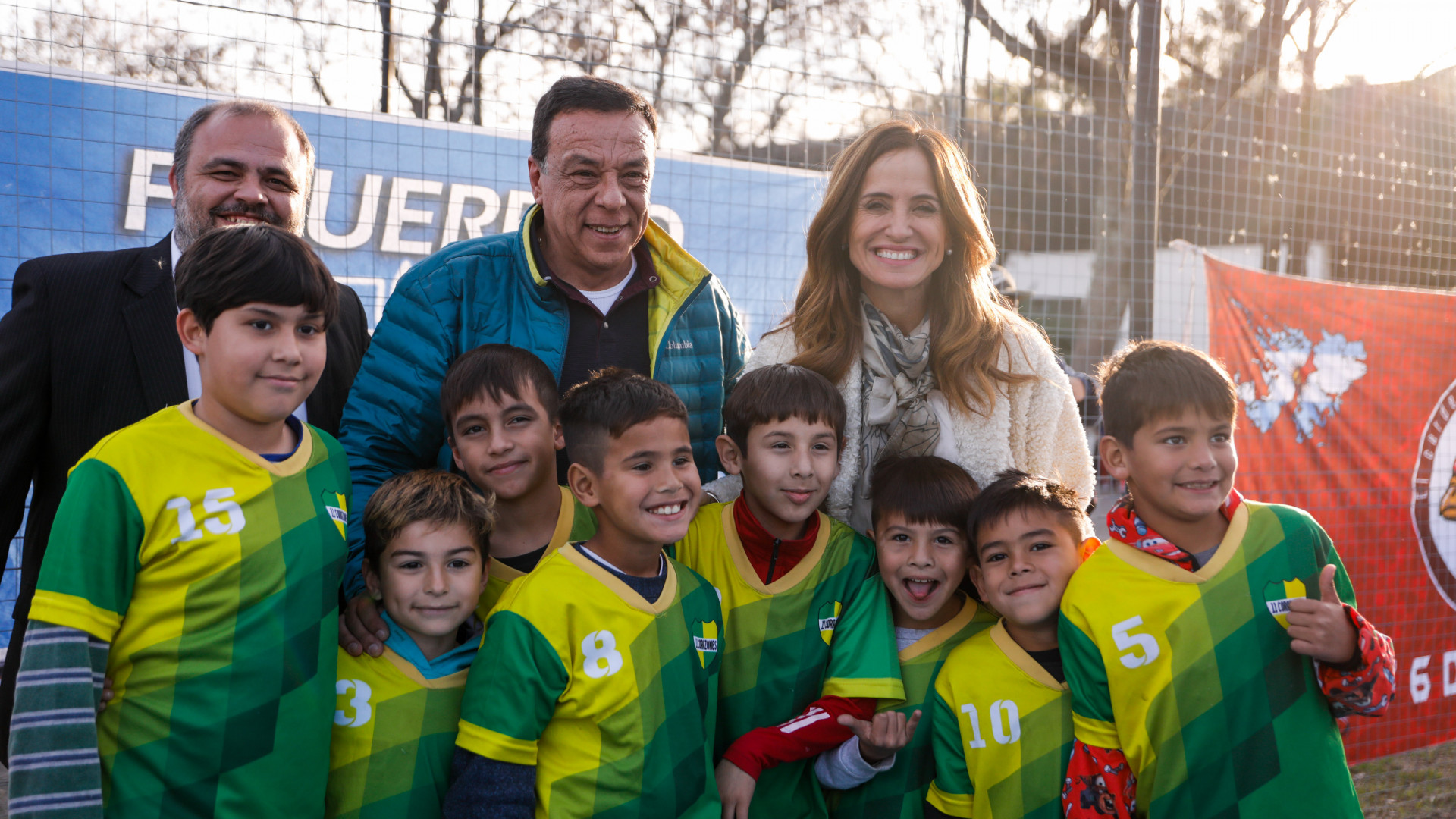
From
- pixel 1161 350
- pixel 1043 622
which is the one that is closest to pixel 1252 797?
pixel 1043 622

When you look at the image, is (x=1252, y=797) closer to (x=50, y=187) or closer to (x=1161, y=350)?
(x=1161, y=350)

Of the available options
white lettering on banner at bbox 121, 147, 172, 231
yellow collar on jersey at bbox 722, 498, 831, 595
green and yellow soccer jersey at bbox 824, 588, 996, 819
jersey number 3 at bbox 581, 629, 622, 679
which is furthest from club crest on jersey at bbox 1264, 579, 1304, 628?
white lettering on banner at bbox 121, 147, 172, 231

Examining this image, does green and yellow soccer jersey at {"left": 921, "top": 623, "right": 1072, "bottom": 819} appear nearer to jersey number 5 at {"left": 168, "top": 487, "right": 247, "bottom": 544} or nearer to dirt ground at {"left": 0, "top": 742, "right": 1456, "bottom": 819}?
jersey number 5 at {"left": 168, "top": 487, "right": 247, "bottom": 544}

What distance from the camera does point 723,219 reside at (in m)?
5.32

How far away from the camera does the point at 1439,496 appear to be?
5008 millimetres

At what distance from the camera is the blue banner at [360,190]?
13.1 feet

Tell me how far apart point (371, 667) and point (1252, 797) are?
1624 millimetres

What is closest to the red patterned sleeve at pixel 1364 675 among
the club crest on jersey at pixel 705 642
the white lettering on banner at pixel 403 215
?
the club crest on jersey at pixel 705 642

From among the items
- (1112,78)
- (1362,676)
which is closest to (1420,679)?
(1112,78)

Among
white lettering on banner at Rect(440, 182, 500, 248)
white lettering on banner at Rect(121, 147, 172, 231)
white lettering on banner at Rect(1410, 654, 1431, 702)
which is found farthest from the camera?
white lettering on banner at Rect(440, 182, 500, 248)

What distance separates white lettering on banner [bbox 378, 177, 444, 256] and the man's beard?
2.80m

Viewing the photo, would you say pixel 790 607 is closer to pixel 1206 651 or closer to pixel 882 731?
pixel 882 731

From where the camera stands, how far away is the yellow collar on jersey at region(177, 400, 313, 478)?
152cm

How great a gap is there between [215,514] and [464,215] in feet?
12.1
